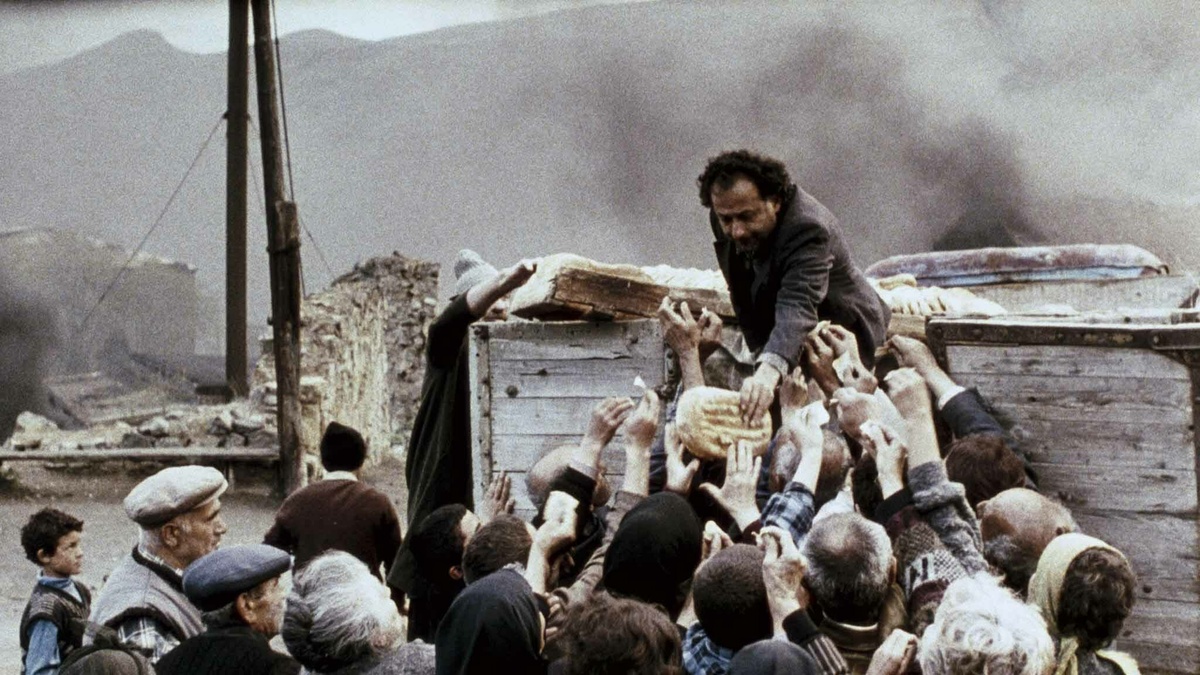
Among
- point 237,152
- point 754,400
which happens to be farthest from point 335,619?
point 237,152

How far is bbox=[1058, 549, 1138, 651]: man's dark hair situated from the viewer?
330 centimetres

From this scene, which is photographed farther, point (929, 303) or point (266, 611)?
point (929, 303)

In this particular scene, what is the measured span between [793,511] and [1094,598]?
0.96 metres

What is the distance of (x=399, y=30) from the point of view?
3356cm

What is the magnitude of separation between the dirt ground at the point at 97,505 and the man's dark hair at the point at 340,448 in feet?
23.5

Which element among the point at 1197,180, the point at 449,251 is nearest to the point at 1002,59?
the point at 1197,180

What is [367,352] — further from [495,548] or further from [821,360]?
[495,548]

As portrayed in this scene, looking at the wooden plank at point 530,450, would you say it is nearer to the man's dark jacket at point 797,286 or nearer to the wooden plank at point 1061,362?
the man's dark jacket at point 797,286

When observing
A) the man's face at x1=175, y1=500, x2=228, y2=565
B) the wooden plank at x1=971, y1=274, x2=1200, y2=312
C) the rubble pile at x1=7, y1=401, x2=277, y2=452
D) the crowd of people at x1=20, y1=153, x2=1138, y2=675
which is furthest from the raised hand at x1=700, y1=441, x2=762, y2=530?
the rubble pile at x1=7, y1=401, x2=277, y2=452

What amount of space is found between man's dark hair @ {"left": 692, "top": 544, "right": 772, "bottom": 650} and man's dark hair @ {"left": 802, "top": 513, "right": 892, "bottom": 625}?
0.15 meters

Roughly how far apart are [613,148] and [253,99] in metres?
7.59

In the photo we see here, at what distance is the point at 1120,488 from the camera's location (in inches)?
180

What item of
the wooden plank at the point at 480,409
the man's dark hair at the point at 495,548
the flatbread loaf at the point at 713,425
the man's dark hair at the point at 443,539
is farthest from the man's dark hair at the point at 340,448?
the man's dark hair at the point at 495,548

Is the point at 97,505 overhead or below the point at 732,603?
below
